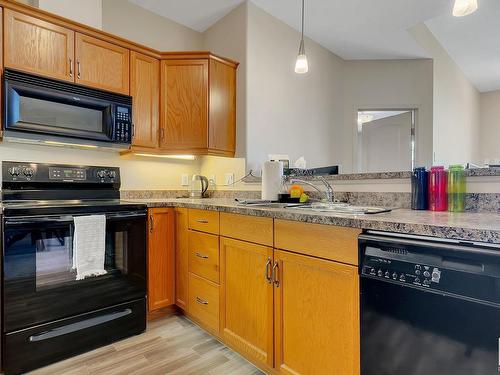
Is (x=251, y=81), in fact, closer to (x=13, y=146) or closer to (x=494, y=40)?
(x=494, y=40)

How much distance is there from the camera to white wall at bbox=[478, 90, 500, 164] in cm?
147

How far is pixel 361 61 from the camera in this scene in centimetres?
248

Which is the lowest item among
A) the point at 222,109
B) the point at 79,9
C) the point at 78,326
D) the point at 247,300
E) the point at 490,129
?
the point at 78,326

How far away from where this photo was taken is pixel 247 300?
1.58m

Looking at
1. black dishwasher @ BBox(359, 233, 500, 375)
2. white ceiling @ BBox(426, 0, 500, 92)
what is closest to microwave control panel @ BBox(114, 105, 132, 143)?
black dishwasher @ BBox(359, 233, 500, 375)

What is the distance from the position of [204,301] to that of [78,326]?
746 mm

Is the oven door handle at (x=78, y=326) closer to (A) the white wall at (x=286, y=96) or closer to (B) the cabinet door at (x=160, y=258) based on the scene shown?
A: (B) the cabinet door at (x=160, y=258)

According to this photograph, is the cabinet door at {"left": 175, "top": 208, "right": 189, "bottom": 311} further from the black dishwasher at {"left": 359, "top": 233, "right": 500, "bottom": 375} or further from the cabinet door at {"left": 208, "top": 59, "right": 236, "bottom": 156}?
the black dishwasher at {"left": 359, "top": 233, "right": 500, "bottom": 375}

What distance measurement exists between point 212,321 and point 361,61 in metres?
2.34

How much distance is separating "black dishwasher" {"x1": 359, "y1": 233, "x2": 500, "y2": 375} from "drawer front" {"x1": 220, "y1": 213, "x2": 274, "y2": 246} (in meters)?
0.51

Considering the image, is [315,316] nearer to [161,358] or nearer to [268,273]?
[268,273]

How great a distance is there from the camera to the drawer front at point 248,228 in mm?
1466

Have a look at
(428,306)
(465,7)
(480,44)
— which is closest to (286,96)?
(480,44)

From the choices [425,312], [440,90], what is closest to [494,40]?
[440,90]
